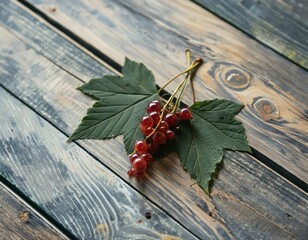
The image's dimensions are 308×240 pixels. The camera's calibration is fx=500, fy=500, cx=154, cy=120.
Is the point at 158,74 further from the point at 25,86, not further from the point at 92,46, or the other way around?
the point at 25,86

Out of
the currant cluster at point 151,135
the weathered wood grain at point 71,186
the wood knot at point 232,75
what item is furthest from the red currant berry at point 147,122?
the wood knot at point 232,75

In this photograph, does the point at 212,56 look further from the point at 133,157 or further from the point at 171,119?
the point at 133,157

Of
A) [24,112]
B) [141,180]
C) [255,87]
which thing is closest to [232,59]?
[255,87]

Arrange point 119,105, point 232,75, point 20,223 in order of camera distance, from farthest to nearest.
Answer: point 232,75 < point 119,105 < point 20,223

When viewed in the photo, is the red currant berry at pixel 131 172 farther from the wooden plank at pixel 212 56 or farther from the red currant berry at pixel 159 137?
the wooden plank at pixel 212 56

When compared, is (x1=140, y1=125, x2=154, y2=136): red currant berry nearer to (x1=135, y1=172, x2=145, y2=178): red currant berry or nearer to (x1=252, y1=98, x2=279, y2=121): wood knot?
(x1=135, y1=172, x2=145, y2=178): red currant berry

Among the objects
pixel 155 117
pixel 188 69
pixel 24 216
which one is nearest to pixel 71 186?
pixel 24 216
